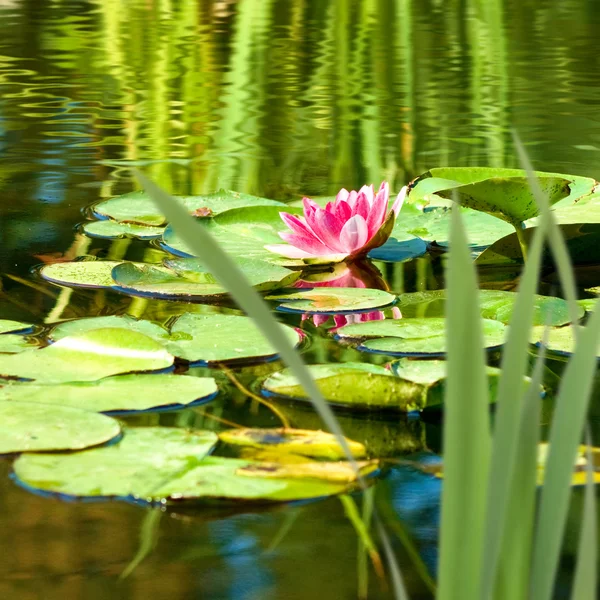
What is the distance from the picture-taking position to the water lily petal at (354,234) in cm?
154

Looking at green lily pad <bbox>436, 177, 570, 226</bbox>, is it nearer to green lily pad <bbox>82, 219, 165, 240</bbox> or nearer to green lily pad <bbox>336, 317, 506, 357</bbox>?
green lily pad <bbox>336, 317, 506, 357</bbox>

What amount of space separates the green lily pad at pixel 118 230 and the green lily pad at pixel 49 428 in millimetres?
815

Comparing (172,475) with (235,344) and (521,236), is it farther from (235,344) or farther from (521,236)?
(521,236)

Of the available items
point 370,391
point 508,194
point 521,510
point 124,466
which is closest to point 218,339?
point 370,391

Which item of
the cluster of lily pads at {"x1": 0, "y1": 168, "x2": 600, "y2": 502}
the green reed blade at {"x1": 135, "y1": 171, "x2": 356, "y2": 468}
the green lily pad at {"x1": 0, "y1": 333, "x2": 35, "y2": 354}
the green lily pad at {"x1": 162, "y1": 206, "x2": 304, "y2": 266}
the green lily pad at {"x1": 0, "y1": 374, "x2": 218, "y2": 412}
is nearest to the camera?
the green reed blade at {"x1": 135, "y1": 171, "x2": 356, "y2": 468}

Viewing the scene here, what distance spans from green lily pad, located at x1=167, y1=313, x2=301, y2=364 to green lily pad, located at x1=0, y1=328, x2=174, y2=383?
4 centimetres

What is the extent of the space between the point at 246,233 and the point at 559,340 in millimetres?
689

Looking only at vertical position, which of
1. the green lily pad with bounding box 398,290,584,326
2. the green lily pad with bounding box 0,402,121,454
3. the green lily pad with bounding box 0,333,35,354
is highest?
the green lily pad with bounding box 398,290,584,326

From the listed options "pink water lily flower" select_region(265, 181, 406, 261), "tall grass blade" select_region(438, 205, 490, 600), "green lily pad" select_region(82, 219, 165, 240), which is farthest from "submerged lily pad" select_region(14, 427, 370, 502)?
"green lily pad" select_region(82, 219, 165, 240)

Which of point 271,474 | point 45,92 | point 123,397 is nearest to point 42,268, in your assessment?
point 123,397

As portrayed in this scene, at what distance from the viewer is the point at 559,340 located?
1.19m

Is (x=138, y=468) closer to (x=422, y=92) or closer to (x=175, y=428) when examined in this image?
(x=175, y=428)

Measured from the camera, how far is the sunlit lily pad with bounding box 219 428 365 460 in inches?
34.9

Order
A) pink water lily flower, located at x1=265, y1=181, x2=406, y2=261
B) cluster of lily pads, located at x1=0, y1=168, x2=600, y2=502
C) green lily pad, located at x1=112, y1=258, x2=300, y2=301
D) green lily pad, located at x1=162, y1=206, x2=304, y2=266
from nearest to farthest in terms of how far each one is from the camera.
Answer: cluster of lily pads, located at x1=0, y1=168, x2=600, y2=502
green lily pad, located at x1=112, y1=258, x2=300, y2=301
pink water lily flower, located at x1=265, y1=181, x2=406, y2=261
green lily pad, located at x1=162, y1=206, x2=304, y2=266
